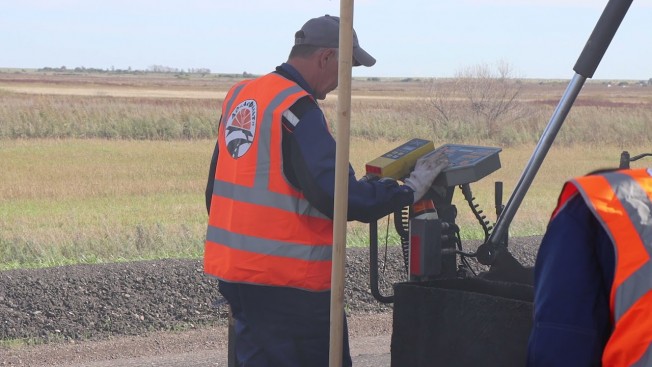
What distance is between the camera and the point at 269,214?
3283 millimetres

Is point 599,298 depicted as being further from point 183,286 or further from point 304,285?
point 183,286

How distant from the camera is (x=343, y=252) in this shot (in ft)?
9.77

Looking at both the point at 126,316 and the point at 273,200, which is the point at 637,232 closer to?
the point at 273,200

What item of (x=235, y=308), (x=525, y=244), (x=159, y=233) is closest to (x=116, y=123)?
(x=159, y=233)

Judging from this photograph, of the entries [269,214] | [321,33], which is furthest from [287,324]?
[321,33]

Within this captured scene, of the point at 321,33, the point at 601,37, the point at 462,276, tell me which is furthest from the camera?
the point at 321,33

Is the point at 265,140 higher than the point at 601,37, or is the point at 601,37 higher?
the point at 601,37

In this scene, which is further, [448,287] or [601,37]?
[448,287]

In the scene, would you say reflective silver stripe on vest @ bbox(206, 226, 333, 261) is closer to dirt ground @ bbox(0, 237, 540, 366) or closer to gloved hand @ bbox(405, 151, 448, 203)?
gloved hand @ bbox(405, 151, 448, 203)

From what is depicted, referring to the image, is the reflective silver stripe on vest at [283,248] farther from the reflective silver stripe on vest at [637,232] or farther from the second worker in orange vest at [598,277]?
the reflective silver stripe on vest at [637,232]

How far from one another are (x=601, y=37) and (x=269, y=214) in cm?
119

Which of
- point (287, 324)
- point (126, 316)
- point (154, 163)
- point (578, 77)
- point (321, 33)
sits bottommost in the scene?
point (154, 163)

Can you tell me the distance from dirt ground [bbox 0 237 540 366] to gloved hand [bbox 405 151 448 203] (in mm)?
3123

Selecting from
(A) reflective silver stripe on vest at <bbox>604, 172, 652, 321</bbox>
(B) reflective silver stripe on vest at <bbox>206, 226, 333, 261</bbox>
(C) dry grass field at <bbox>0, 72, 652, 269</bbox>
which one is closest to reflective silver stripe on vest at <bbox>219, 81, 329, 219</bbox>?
(B) reflective silver stripe on vest at <bbox>206, 226, 333, 261</bbox>
